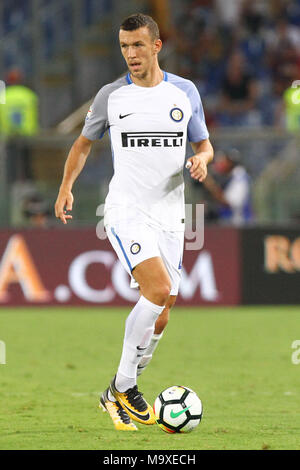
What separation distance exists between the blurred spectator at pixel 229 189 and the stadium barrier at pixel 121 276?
0.43 m

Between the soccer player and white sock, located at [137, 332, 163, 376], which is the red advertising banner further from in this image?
the soccer player

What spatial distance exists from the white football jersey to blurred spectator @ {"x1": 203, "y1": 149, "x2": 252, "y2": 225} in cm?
889

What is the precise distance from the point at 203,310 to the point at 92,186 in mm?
2270

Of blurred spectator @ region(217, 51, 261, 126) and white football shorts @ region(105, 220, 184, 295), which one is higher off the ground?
white football shorts @ region(105, 220, 184, 295)

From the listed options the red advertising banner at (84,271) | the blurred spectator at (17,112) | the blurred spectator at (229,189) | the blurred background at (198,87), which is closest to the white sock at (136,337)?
the red advertising banner at (84,271)

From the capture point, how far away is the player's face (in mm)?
6102

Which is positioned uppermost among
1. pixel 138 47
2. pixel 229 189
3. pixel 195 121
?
pixel 138 47

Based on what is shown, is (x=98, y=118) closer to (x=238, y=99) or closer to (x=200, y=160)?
(x=200, y=160)

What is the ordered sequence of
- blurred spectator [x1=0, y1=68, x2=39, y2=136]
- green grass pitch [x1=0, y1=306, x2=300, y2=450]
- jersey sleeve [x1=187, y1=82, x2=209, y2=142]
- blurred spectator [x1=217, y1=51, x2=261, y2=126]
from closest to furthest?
green grass pitch [x1=0, y1=306, x2=300, y2=450] → jersey sleeve [x1=187, y1=82, x2=209, y2=142] → blurred spectator [x1=0, y1=68, x2=39, y2=136] → blurred spectator [x1=217, y1=51, x2=261, y2=126]

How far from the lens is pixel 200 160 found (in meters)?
6.06

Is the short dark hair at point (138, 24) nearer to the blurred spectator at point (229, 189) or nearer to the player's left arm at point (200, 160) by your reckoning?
the player's left arm at point (200, 160)

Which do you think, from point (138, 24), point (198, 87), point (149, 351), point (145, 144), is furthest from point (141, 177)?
point (198, 87)

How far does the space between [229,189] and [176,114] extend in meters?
9.04

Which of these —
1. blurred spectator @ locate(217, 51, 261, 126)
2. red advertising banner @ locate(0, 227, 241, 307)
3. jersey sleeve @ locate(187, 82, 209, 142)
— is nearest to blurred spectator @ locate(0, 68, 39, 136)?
red advertising banner @ locate(0, 227, 241, 307)
